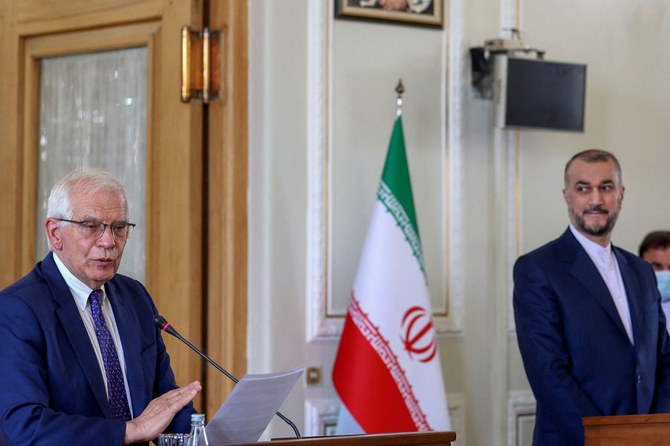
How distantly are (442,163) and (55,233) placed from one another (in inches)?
86.6

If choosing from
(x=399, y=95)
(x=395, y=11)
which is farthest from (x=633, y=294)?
(x=395, y=11)

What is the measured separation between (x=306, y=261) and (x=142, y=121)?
2.83 feet

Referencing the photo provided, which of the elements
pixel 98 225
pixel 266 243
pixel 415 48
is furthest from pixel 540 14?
pixel 98 225

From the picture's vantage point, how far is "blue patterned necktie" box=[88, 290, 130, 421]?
2891 millimetres

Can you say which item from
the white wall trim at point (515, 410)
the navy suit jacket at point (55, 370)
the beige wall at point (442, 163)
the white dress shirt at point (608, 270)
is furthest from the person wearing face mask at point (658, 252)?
the navy suit jacket at point (55, 370)

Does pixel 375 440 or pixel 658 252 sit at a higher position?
pixel 658 252

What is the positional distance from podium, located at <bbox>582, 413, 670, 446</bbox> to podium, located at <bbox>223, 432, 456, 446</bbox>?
0.66 meters

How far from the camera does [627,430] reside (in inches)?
122

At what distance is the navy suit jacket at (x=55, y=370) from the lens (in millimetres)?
2648

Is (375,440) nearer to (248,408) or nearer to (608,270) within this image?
(248,408)

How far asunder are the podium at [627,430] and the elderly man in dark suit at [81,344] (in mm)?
1089

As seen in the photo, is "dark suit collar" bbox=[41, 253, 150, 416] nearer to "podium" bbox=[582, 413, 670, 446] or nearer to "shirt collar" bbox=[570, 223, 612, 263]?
"podium" bbox=[582, 413, 670, 446]

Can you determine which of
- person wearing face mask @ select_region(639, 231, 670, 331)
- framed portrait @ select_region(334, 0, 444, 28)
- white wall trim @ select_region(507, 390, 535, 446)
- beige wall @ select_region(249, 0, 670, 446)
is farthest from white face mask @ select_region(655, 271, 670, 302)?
framed portrait @ select_region(334, 0, 444, 28)

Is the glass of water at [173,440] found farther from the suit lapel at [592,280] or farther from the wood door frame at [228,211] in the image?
the suit lapel at [592,280]
